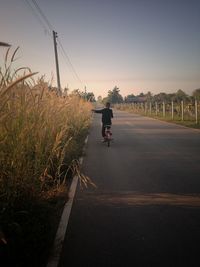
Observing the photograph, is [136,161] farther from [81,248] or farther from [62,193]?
[81,248]

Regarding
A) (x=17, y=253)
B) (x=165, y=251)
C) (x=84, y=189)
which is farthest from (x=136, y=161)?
(x=17, y=253)

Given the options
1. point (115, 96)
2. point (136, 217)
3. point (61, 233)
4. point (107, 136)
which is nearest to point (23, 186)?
point (61, 233)

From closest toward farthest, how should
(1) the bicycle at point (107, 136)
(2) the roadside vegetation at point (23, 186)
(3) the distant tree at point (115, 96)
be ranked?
(2) the roadside vegetation at point (23, 186), (1) the bicycle at point (107, 136), (3) the distant tree at point (115, 96)

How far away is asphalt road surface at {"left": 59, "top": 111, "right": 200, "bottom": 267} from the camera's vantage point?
4676mm

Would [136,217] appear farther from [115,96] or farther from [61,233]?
[115,96]

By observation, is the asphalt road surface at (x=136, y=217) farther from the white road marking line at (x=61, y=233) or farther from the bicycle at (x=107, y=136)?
the bicycle at (x=107, y=136)

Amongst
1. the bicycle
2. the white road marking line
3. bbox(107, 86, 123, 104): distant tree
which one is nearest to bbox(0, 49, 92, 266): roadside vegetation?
the white road marking line

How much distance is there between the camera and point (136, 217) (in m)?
6.14

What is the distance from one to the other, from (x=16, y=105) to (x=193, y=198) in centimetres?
385

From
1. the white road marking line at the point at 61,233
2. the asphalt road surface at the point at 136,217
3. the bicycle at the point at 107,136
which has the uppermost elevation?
the bicycle at the point at 107,136

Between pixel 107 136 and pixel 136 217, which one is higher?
pixel 107 136

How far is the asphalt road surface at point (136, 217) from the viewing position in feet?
15.3

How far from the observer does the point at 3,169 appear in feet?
17.9

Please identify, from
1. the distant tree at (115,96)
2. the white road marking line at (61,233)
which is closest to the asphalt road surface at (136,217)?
the white road marking line at (61,233)
